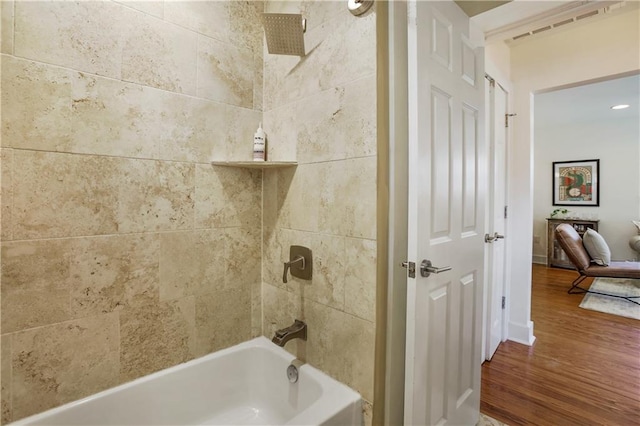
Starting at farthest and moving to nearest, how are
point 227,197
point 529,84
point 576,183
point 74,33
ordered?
point 576,183 < point 529,84 < point 227,197 < point 74,33

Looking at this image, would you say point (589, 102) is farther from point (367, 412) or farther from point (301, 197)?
point (367, 412)

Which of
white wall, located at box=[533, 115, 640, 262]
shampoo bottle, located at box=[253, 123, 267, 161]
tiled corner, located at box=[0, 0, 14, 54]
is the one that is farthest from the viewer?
white wall, located at box=[533, 115, 640, 262]

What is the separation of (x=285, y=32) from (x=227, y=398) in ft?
6.06

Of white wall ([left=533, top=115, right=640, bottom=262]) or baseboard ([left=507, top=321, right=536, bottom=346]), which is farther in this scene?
white wall ([left=533, top=115, right=640, bottom=262])

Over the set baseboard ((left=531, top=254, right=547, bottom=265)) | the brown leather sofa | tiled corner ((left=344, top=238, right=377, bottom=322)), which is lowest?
baseboard ((left=531, top=254, right=547, bottom=265))

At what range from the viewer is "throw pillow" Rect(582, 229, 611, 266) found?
3627 millimetres

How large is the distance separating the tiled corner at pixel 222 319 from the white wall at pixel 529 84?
7.58 feet

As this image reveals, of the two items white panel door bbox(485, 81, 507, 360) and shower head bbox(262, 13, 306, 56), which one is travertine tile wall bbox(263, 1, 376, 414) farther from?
white panel door bbox(485, 81, 507, 360)

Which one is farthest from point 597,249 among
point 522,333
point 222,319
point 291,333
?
point 222,319

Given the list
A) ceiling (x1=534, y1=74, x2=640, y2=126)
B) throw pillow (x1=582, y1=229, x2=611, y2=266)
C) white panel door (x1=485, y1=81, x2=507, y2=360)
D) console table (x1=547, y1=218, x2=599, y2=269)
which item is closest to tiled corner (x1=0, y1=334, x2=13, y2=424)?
white panel door (x1=485, y1=81, x2=507, y2=360)

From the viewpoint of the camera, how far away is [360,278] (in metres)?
1.17

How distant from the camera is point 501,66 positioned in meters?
2.39

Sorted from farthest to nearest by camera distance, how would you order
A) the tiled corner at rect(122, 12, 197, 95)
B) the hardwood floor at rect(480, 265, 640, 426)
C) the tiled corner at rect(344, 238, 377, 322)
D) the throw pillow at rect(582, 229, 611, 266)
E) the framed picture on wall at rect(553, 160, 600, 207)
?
the framed picture on wall at rect(553, 160, 600, 207) < the throw pillow at rect(582, 229, 611, 266) < the hardwood floor at rect(480, 265, 640, 426) < the tiled corner at rect(122, 12, 197, 95) < the tiled corner at rect(344, 238, 377, 322)

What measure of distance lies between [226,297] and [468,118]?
1.53 meters
